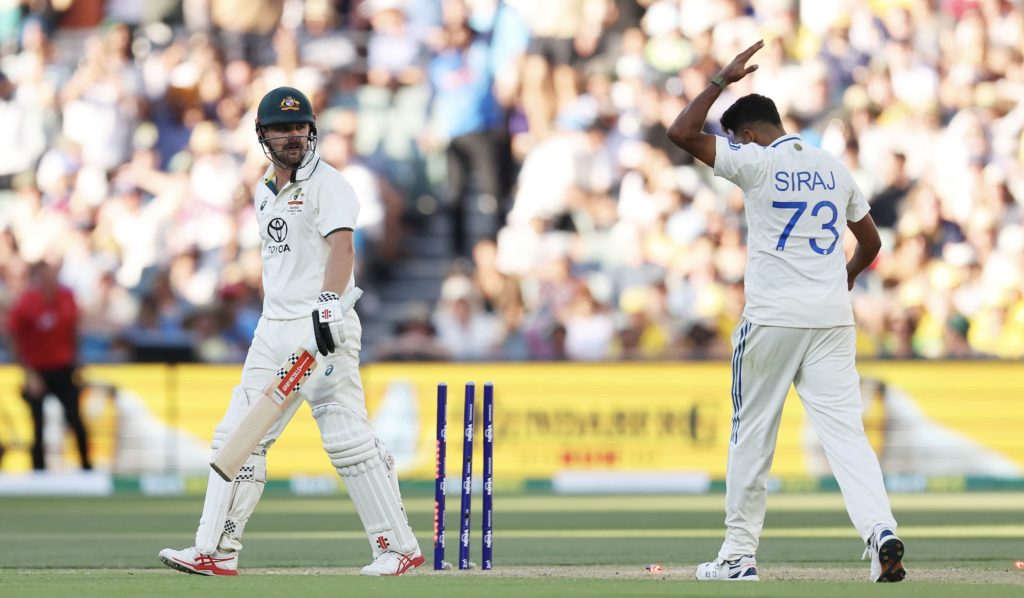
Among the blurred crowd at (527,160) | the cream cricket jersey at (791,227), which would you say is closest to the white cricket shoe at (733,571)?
the cream cricket jersey at (791,227)

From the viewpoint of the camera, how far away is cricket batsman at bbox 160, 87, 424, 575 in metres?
8.11

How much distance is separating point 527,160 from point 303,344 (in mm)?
11177

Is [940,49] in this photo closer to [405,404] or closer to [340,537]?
[405,404]

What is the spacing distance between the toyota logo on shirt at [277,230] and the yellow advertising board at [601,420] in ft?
27.6

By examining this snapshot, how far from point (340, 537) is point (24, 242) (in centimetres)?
899

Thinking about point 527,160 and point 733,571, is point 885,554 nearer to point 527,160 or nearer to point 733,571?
point 733,571

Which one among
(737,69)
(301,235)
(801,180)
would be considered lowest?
(301,235)

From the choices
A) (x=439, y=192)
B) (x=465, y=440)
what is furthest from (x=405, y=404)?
(x=465, y=440)

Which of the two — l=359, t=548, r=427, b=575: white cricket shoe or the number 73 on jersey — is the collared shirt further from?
the number 73 on jersey

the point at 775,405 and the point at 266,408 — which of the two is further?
the point at 775,405

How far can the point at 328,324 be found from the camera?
25.4 feet

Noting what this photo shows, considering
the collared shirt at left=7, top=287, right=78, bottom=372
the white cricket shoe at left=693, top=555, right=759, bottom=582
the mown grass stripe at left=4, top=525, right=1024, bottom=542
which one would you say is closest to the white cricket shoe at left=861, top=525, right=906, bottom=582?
the white cricket shoe at left=693, top=555, right=759, bottom=582

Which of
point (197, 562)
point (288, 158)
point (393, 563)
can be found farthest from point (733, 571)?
point (288, 158)

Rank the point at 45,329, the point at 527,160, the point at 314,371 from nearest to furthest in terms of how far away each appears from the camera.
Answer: the point at 314,371, the point at 45,329, the point at 527,160
